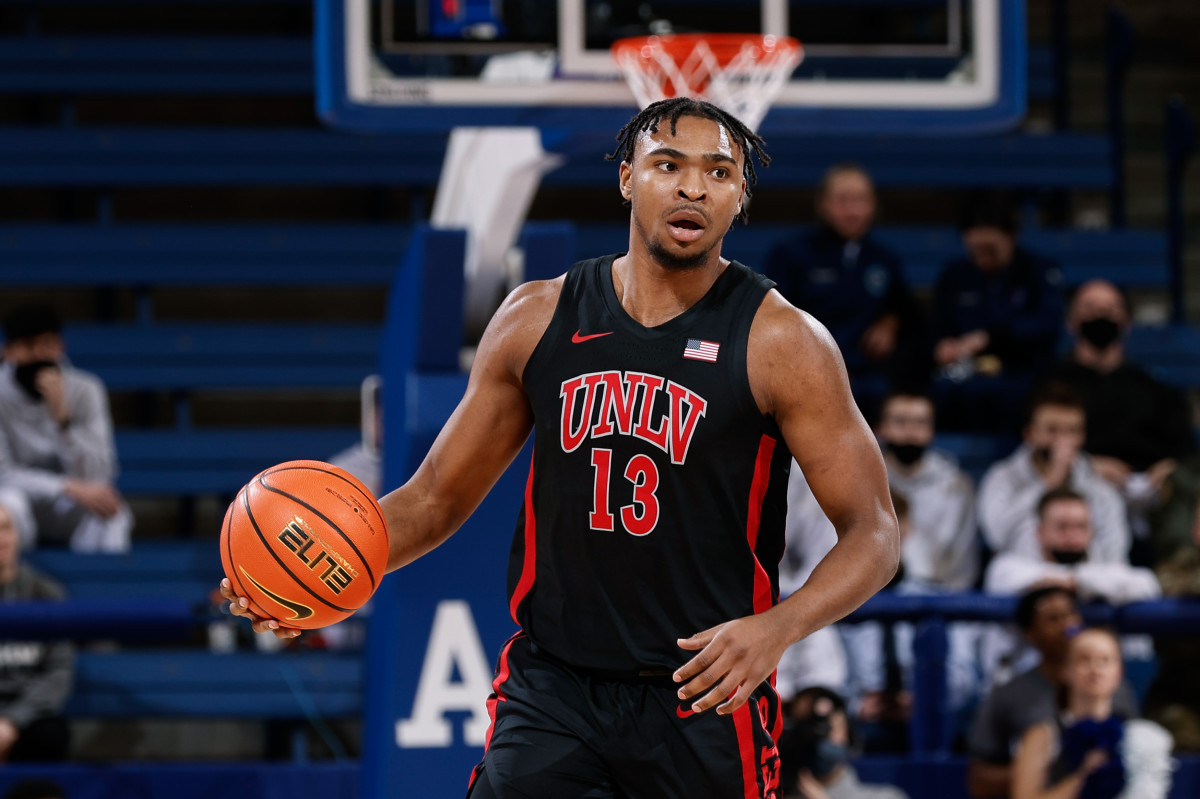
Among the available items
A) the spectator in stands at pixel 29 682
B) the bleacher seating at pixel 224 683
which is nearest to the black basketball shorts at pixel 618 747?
the spectator in stands at pixel 29 682

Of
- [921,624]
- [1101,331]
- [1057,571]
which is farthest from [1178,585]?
[1101,331]

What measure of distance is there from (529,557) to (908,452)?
4.29 meters

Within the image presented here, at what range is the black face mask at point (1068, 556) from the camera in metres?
6.49

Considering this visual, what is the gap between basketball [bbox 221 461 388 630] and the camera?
310 cm

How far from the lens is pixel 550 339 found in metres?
3.13

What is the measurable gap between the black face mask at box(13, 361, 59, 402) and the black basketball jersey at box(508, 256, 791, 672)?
222 inches

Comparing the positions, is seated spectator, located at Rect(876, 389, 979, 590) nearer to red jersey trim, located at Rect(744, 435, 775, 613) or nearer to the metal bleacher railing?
the metal bleacher railing

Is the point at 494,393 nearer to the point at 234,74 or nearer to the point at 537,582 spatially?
the point at 537,582

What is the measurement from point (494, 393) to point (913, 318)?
5.42 meters

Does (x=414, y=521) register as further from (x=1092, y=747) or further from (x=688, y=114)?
(x=1092, y=747)

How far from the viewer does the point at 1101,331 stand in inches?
312

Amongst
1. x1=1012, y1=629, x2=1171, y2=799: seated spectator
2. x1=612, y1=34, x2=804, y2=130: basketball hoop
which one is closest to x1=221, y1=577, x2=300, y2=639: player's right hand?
x1=612, y1=34, x2=804, y2=130: basketball hoop

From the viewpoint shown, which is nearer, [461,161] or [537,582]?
[537,582]

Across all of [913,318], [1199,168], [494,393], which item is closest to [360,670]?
[913,318]
